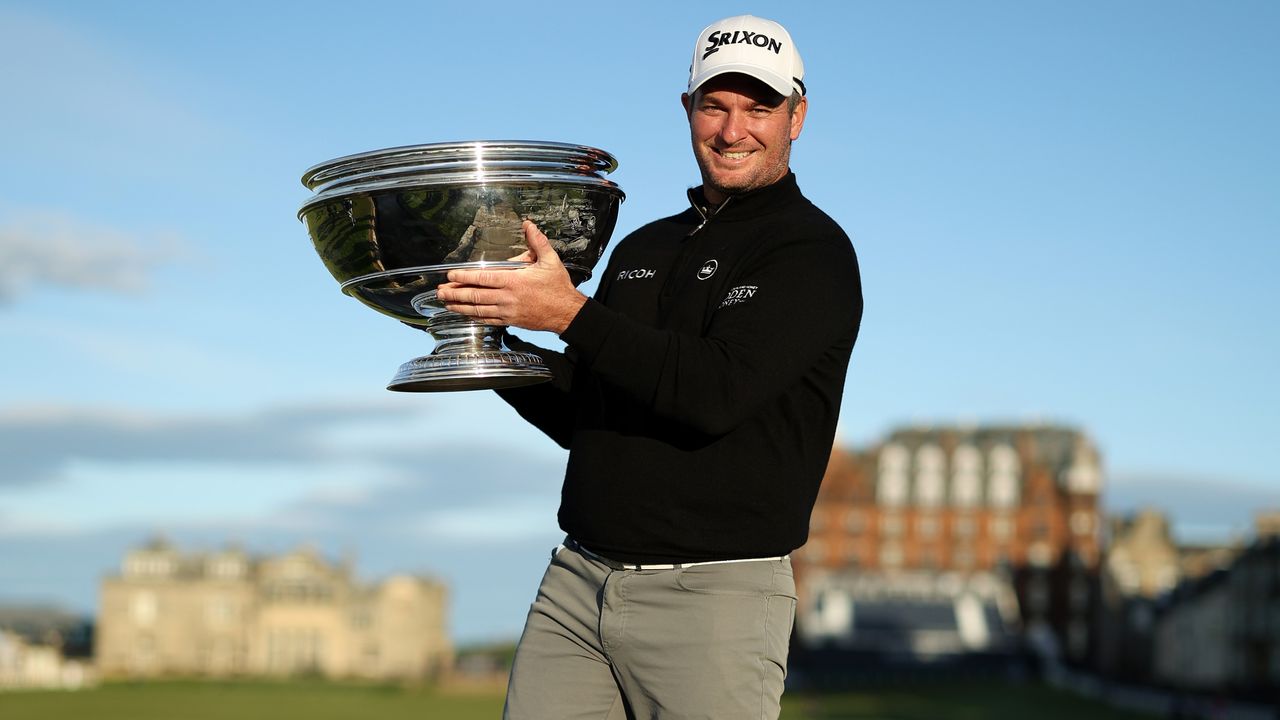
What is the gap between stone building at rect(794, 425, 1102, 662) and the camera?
92375mm

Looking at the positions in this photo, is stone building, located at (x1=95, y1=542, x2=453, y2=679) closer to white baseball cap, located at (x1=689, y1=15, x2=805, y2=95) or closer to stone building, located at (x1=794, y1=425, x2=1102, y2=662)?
stone building, located at (x1=794, y1=425, x2=1102, y2=662)

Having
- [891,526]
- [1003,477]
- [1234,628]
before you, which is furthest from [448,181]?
[1003,477]

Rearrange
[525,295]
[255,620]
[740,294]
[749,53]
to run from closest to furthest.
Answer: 1. [525,295]
2. [740,294]
3. [749,53]
4. [255,620]

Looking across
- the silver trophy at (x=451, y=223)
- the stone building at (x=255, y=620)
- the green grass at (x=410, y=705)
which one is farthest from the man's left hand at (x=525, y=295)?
the stone building at (x=255, y=620)

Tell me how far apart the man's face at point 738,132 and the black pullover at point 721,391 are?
0.08 meters

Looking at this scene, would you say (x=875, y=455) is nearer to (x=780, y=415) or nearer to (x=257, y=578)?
(x=257, y=578)

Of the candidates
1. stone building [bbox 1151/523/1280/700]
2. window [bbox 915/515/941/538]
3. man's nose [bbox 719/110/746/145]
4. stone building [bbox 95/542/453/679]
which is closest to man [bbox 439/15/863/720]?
man's nose [bbox 719/110/746/145]

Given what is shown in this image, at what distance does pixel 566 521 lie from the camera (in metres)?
3.54

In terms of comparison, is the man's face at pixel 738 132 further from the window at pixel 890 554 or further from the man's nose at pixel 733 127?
the window at pixel 890 554

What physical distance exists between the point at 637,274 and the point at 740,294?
0.44m

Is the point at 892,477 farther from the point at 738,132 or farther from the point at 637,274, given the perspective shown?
the point at 738,132

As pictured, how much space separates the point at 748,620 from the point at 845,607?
78.5m

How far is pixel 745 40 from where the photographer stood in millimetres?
3443

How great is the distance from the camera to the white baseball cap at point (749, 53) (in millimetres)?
3422
